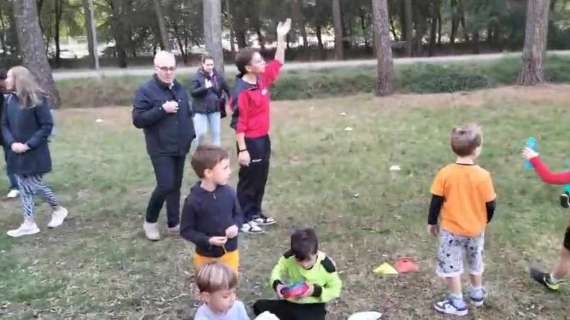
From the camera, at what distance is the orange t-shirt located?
346 centimetres

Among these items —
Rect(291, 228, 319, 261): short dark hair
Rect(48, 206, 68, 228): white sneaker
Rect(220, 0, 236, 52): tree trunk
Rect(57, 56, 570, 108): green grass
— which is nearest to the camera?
Rect(291, 228, 319, 261): short dark hair

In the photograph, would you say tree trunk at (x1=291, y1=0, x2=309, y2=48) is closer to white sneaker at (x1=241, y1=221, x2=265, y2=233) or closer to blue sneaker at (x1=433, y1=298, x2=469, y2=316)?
white sneaker at (x1=241, y1=221, x2=265, y2=233)

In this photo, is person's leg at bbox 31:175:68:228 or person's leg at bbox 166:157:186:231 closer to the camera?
person's leg at bbox 166:157:186:231

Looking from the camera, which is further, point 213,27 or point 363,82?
point 363,82

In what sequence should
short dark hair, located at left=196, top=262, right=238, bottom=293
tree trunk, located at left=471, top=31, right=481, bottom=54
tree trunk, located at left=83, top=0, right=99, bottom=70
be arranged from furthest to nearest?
tree trunk, located at left=471, top=31, right=481, bottom=54 → tree trunk, located at left=83, top=0, right=99, bottom=70 → short dark hair, located at left=196, top=262, right=238, bottom=293

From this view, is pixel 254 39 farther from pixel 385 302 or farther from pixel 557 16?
pixel 385 302

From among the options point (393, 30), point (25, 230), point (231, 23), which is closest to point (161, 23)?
point (231, 23)

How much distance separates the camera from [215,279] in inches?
104

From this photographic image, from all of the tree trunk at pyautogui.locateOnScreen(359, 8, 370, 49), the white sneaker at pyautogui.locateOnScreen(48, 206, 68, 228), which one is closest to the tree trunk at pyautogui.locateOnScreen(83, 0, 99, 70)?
the tree trunk at pyautogui.locateOnScreen(359, 8, 370, 49)

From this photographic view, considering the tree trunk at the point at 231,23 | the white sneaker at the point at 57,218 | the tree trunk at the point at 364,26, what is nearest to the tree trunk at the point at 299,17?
the tree trunk at the point at 364,26

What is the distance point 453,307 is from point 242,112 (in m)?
2.23

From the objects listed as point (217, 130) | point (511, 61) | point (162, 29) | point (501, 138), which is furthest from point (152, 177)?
point (162, 29)

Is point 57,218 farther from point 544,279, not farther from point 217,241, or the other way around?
point 544,279

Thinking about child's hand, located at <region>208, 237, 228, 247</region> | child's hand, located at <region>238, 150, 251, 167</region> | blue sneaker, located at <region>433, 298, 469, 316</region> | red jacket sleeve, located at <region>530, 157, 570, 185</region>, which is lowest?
blue sneaker, located at <region>433, 298, 469, 316</region>
